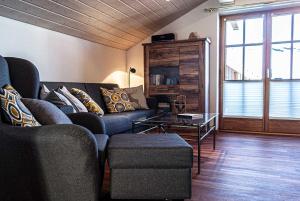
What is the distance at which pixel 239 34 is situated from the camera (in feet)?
14.0

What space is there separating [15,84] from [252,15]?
373 cm

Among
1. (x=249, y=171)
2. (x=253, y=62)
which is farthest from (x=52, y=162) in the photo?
(x=253, y=62)

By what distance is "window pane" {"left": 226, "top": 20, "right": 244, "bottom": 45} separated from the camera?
14.0ft

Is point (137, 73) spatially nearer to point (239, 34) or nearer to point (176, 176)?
point (239, 34)

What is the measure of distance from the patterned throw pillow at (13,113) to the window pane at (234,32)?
12.1ft

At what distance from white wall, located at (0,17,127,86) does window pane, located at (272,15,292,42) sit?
2.71 metres

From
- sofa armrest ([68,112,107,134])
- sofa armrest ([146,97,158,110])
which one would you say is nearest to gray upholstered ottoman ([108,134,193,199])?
sofa armrest ([68,112,107,134])

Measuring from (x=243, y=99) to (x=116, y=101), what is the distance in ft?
7.32

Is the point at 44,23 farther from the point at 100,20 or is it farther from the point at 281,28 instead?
the point at 281,28

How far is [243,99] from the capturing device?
170 inches

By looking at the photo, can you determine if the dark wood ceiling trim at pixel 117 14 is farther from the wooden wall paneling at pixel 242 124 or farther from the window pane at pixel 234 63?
the wooden wall paneling at pixel 242 124

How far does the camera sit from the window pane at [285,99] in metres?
3.99

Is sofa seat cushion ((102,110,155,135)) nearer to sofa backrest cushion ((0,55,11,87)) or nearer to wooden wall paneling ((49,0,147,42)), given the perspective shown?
sofa backrest cushion ((0,55,11,87))

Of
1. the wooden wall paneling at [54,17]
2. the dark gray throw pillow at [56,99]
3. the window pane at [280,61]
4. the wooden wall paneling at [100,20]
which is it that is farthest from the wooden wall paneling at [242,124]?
the dark gray throw pillow at [56,99]
